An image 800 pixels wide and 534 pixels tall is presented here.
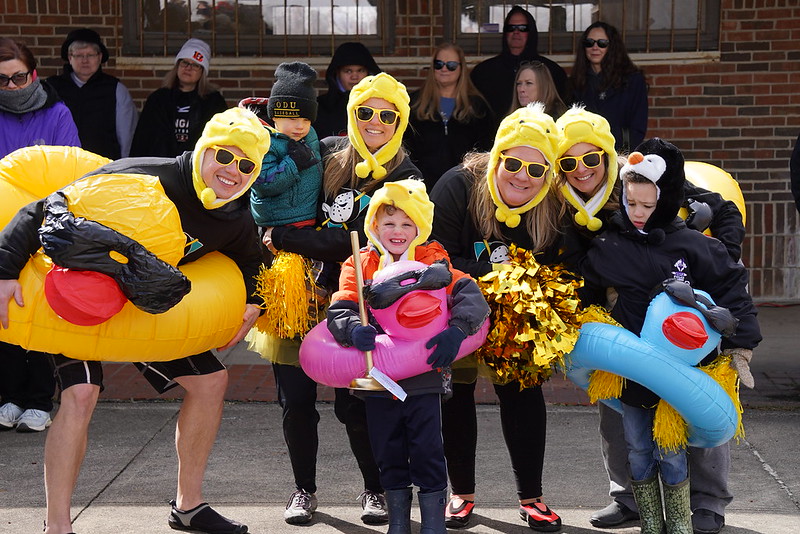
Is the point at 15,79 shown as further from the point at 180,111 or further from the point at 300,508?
the point at 300,508

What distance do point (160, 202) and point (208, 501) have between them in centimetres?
150

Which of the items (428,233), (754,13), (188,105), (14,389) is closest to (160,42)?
(188,105)

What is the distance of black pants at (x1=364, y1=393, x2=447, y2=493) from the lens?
4.07 m

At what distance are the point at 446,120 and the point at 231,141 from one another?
9.80ft

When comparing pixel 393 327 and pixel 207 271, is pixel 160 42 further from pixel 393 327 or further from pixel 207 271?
pixel 393 327

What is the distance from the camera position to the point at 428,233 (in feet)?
13.6

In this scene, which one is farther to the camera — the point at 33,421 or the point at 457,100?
the point at 457,100

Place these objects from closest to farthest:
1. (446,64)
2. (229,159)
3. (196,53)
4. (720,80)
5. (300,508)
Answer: (229,159)
(300,508)
(446,64)
(196,53)
(720,80)

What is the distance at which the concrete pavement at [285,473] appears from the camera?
15.0 feet

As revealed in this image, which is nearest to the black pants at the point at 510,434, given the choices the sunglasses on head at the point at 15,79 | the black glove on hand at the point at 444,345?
the black glove on hand at the point at 444,345

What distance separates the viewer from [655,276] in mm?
4141

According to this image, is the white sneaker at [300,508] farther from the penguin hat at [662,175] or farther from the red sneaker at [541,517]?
the penguin hat at [662,175]

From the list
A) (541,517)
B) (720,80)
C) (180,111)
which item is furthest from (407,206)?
(720,80)

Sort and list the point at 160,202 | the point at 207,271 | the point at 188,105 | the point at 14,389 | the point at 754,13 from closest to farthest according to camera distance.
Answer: the point at 160,202 → the point at 207,271 → the point at 14,389 → the point at 188,105 → the point at 754,13
